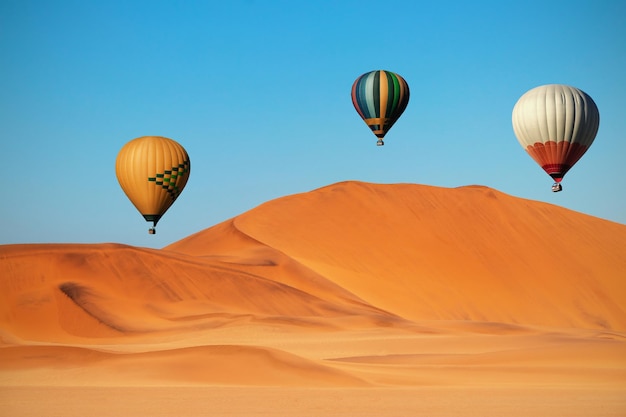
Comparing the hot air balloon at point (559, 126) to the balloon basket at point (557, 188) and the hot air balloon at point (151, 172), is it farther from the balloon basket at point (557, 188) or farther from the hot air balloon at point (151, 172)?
the hot air balloon at point (151, 172)

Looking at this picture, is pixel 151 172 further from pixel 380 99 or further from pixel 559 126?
pixel 559 126

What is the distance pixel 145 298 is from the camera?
142 ft

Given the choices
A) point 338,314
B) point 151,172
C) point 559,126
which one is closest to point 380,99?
point 559,126

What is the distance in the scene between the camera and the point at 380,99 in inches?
1789

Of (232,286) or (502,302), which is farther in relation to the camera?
(502,302)

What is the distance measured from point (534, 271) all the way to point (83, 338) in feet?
103

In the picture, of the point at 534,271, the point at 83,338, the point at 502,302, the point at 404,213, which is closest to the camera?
the point at 83,338

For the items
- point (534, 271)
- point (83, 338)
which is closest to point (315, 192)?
point (534, 271)

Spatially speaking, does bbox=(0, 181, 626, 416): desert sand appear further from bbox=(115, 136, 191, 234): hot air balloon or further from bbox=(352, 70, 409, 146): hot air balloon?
bbox=(352, 70, 409, 146): hot air balloon

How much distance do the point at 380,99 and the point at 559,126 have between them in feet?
30.8

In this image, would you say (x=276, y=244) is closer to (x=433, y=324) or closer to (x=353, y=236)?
(x=353, y=236)

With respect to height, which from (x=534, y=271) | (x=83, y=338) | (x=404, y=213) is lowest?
(x=83, y=338)

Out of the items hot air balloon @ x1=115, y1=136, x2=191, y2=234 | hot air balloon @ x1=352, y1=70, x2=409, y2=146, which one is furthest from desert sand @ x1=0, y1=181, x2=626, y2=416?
hot air balloon @ x1=352, y1=70, x2=409, y2=146

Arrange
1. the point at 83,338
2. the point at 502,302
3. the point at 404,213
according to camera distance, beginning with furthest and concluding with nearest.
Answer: the point at 404,213, the point at 502,302, the point at 83,338
